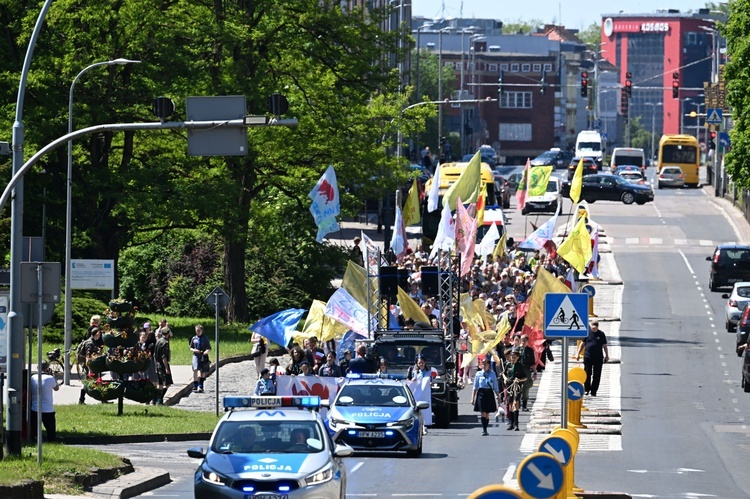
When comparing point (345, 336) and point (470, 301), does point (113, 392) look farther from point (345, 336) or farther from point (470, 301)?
point (470, 301)

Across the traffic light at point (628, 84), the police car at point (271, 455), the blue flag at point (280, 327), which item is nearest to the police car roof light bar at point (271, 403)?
the police car at point (271, 455)

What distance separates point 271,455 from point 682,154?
88.1 m

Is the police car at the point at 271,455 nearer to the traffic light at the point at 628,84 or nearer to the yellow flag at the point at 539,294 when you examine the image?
the yellow flag at the point at 539,294

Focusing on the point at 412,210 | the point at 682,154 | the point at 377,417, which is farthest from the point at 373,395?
the point at 682,154

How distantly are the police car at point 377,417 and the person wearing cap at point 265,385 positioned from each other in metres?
2.79

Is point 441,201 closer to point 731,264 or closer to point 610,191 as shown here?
point 731,264

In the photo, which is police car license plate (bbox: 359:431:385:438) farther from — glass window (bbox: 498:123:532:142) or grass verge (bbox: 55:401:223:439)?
glass window (bbox: 498:123:532:142)

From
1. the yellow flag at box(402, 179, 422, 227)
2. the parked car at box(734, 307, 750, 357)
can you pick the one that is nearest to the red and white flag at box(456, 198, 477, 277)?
the yellow flag at box(402, 179, 422, 227)

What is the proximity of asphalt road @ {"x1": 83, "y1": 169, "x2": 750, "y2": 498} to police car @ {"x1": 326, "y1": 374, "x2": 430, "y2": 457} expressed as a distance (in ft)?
1.03

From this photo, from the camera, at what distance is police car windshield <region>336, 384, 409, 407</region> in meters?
26.6

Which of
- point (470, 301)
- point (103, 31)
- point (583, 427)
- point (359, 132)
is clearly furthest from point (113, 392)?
point (359, 132)

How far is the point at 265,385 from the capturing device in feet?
97.8

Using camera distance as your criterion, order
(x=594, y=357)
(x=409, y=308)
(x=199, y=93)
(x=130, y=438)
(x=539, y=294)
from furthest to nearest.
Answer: (x=199, y=93)
(x=409, y=308)
(x=539, y=294)
(x=594, y=357)
(x=130, y=438)

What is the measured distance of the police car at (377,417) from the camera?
84.7ft
